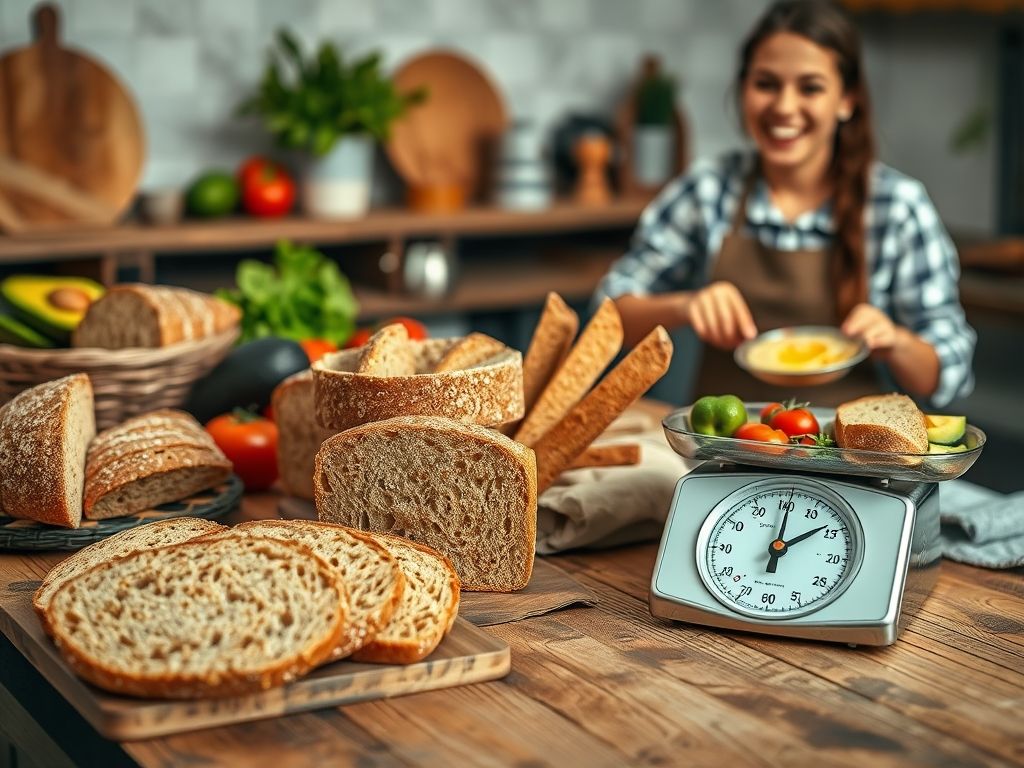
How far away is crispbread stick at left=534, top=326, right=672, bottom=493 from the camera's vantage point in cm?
161

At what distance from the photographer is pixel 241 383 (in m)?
2.02

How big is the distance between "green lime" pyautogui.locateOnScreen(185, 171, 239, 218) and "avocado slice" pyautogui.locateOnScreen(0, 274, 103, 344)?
1.91 meters

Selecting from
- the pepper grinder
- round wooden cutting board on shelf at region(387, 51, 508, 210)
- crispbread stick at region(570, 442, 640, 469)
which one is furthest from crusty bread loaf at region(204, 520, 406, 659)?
the pepper grinder

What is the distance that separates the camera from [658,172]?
4.91m

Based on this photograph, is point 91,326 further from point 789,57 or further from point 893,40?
point 893,40

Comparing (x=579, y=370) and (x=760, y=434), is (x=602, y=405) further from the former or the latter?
(x=760, y=434)

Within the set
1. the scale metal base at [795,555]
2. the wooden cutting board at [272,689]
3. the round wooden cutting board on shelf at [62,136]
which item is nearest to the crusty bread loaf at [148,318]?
the wooden cutting board at [272,689]

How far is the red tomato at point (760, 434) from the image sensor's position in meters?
1.46

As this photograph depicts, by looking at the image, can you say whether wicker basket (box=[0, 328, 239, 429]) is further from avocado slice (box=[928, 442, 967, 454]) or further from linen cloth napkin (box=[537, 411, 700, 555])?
avocado slice (box=[928, 442, 967, 454])

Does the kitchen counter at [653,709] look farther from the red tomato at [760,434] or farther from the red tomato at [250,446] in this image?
the red tomato at [250,446]

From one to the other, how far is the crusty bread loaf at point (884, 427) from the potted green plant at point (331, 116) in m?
2.90

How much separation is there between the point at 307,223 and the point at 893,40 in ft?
9.90

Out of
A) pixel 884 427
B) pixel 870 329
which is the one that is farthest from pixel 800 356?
pixel 884 427

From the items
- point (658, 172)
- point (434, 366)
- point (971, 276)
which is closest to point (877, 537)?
point (434, 366)
